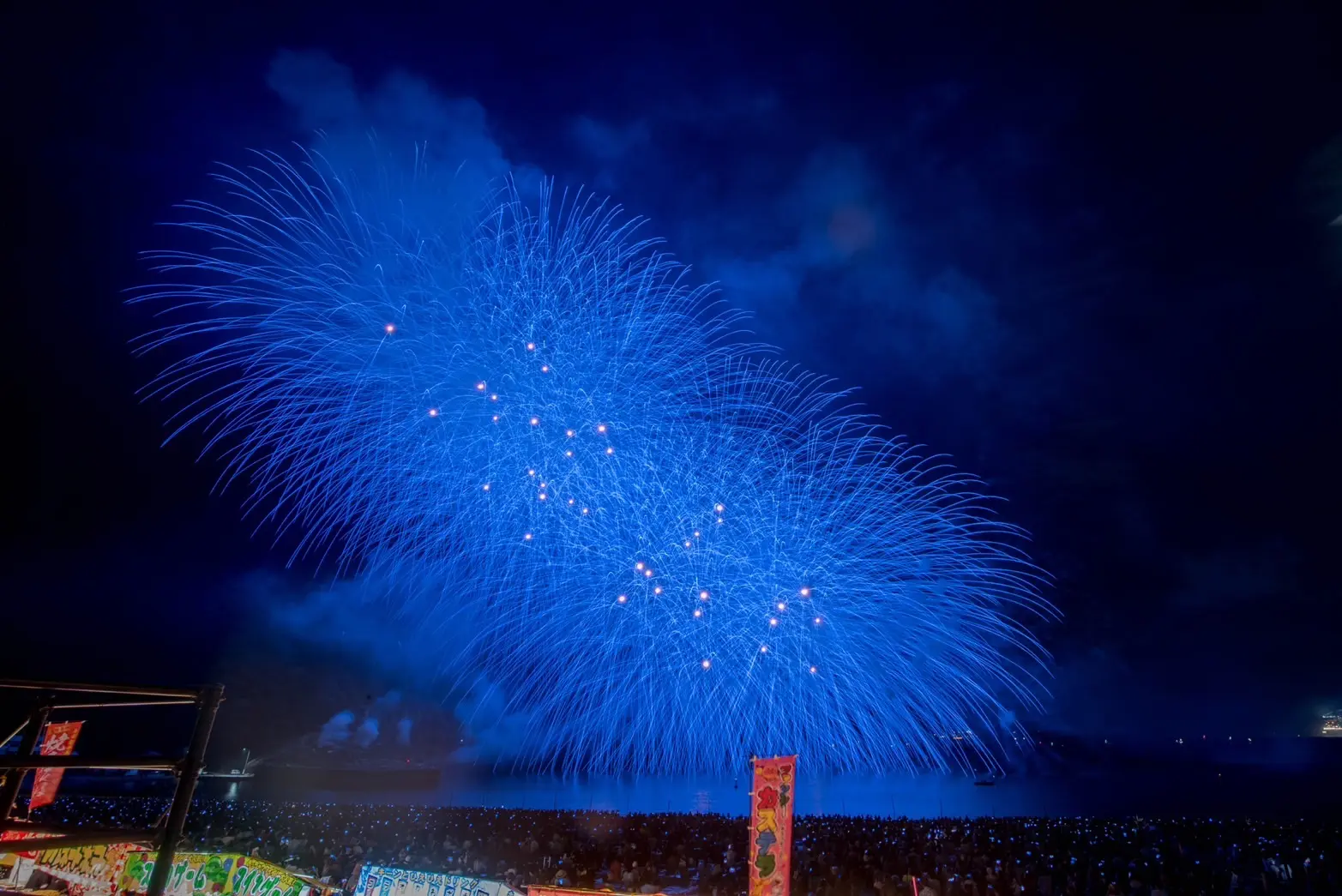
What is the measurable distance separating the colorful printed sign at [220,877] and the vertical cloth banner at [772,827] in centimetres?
603

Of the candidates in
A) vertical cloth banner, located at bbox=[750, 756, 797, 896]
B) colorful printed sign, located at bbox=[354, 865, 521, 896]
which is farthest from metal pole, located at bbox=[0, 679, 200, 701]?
colorful printed sign, located at bbox=[354, 865, 521, 896]

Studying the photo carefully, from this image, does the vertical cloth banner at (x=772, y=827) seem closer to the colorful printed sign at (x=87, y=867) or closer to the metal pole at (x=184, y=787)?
the metal pole at (x=184, y=787)

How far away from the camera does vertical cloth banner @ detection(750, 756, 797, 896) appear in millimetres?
8562

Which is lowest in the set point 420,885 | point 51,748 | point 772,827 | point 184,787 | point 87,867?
point 87,867

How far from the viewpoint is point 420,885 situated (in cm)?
1002

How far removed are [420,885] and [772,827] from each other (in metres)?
5.29

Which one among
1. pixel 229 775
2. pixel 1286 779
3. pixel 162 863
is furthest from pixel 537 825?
pixel 1286 779

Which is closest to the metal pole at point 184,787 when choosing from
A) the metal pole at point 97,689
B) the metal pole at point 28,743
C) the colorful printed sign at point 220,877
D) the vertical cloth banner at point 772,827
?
the metal pole at point 97,689

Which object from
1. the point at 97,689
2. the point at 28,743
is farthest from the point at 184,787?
the point at 28,743

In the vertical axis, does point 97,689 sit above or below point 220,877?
above

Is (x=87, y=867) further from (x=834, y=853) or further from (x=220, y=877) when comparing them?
(x=834, y=853)

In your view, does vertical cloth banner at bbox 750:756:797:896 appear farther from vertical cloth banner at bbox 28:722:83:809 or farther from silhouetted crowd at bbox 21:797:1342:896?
vertical cloth banner at bbox 28:722:83:809

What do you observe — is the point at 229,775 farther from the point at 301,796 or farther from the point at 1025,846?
the point at 1025,846

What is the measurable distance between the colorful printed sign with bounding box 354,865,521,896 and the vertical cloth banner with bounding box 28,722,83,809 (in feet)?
14.6
